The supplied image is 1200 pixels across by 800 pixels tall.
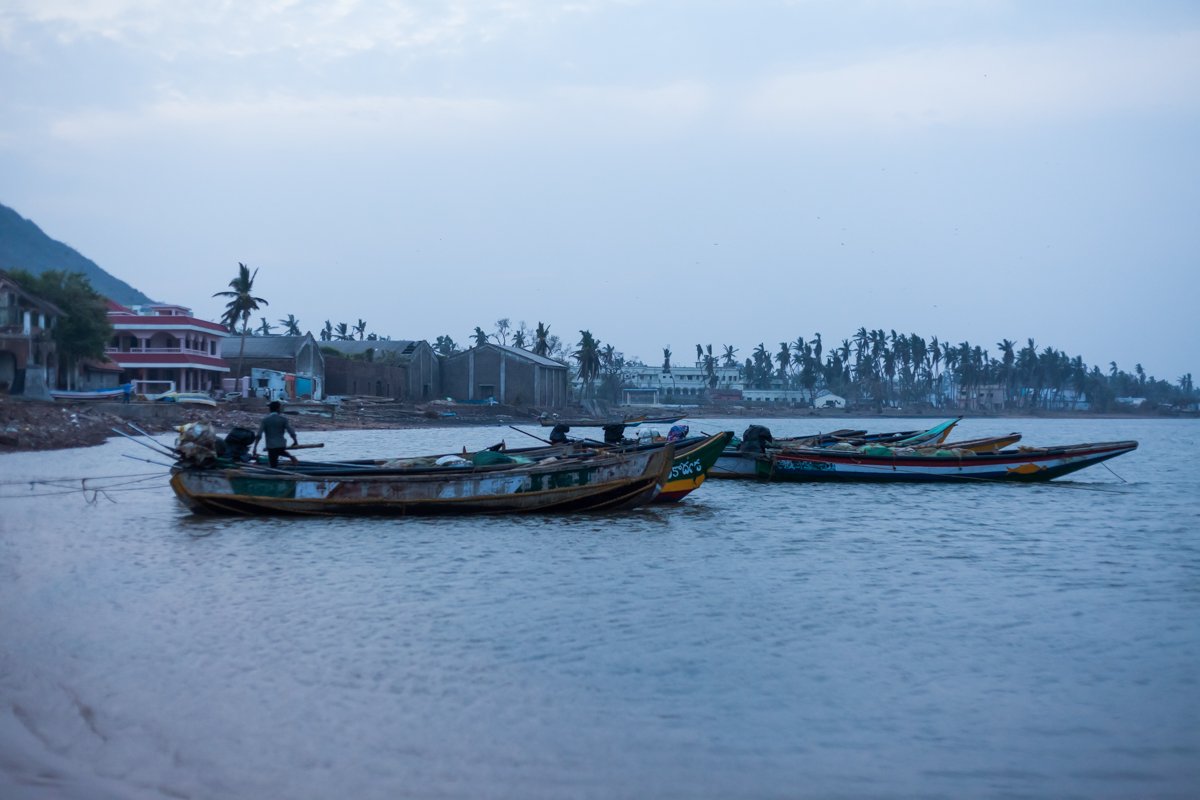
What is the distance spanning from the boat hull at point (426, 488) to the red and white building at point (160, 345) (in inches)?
1708

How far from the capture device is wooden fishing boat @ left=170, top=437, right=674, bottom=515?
17859 millimetres

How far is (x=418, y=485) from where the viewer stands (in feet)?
59.3

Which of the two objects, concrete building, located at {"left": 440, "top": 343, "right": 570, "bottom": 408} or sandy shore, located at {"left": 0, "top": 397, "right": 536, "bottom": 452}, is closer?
sandy shore, located at {"left": 0, "top": 397, "right": 536, "bottom": 452}

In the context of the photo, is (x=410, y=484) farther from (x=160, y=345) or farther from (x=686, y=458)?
(x=160, y=345)

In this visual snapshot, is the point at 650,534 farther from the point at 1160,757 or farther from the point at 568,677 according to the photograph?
the point at 1160,757

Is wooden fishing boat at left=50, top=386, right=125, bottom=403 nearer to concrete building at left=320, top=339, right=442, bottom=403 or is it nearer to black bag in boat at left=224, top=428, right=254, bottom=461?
concrete building at left=320, top=339, right=442, bottom=403

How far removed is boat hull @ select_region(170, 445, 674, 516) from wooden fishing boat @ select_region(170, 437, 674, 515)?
0.02 metres

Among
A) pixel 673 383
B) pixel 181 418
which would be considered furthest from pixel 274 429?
pixel 673 383

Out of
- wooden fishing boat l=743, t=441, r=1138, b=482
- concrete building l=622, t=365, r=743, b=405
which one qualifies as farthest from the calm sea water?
concrete building l=622, t=365, r=743, b=405

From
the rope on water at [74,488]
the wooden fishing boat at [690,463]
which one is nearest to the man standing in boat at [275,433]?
the rope on water at [74,488]

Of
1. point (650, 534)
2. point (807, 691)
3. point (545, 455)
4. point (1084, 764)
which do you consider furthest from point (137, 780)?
point (545, 455)

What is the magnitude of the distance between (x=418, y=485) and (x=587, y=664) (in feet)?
31.7

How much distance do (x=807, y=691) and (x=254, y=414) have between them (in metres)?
46.4

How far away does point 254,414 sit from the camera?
50.9 m
